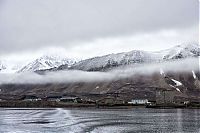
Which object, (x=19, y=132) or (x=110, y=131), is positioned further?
(x=110, y=131)

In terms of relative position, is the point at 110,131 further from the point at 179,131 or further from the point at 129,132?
the point at 179,131

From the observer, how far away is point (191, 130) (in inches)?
2832

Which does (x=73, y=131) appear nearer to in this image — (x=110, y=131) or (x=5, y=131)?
(x=110, y=131)

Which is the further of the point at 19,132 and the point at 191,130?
the point at 191,130

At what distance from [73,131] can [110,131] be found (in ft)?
22.4

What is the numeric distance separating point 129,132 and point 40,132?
15.6 meters

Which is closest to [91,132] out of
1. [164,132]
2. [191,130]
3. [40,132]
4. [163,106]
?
[40,132]

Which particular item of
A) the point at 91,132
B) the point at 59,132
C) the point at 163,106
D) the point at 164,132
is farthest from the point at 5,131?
the point at 163,106

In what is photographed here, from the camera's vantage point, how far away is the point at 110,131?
70500 mm

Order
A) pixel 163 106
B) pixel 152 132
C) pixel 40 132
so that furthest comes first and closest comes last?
pixel 163 106, pixel 152 132, pixel 40 132

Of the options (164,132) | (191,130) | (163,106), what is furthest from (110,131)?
(163,106)

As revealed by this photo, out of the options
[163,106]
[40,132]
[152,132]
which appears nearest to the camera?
[40,132]

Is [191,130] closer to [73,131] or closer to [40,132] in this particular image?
[73,131]

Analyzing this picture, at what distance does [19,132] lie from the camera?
6569cm
